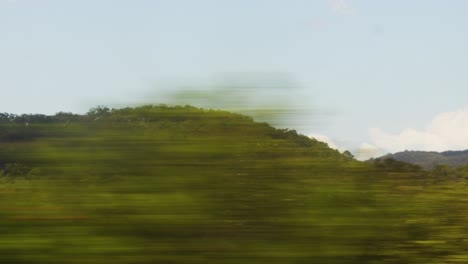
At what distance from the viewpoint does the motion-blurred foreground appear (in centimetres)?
562

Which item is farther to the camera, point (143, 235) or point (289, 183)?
point (289, 183)

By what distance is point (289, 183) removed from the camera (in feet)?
20.1

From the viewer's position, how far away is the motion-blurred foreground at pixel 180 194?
5625 millimetres

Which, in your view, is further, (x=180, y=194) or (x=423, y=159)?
(x=423, y=159)

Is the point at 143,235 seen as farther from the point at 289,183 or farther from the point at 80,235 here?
the point at 289,183

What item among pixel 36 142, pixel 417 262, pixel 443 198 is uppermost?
pixel 36 142

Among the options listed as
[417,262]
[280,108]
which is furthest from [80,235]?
[417,262]

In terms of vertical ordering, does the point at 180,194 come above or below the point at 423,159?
below

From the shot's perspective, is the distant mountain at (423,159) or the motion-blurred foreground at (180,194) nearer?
the motion-blurred foreground at (180,194)

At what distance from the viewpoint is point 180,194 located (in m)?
5.75

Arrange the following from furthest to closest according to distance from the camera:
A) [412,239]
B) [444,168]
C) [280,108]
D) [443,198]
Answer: [444,168] → [443,198] → [412,239] → [280,108]

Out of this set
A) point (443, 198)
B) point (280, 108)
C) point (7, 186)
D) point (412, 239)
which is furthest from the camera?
point (443, 198)

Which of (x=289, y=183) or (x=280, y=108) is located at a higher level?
(x=280, y=108)

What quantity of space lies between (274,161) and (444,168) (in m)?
3.28
